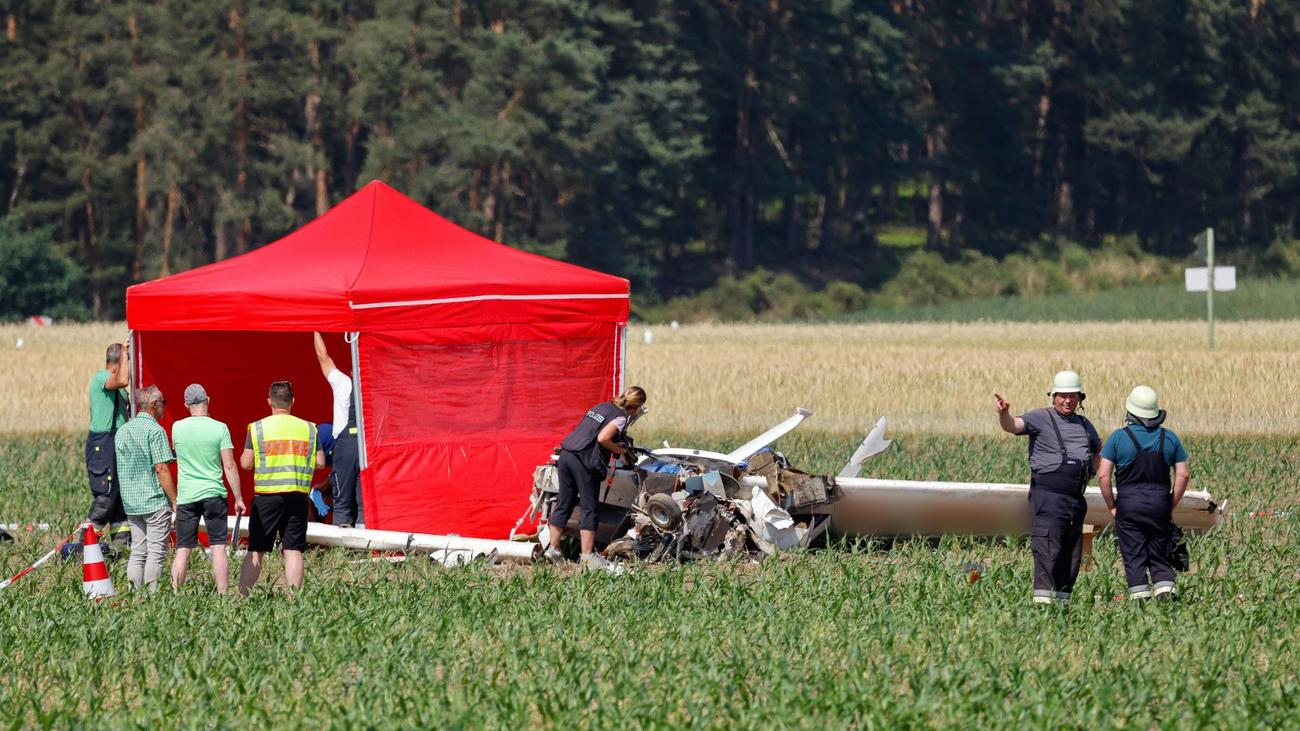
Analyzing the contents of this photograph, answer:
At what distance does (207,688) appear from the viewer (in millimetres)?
9570

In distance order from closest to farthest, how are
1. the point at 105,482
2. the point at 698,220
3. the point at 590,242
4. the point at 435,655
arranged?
the point at 435,655
the point at 105,482
the point at 590,242
the point at 698,220

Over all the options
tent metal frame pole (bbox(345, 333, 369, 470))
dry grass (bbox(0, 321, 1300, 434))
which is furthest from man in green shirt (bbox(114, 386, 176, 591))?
dry grass (bbox(0, 321, 1300, 434))

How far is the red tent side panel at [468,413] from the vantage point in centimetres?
1558

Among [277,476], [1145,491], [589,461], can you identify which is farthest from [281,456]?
[1145,491]

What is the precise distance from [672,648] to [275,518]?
3.42 m

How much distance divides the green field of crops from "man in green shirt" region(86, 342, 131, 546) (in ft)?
2.80

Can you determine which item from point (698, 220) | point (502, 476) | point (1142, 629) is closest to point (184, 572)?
point (502, 476)

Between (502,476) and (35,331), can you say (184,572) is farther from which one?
(35,331)

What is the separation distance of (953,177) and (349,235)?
205ft

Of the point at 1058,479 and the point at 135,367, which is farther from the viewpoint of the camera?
the point at 135,367

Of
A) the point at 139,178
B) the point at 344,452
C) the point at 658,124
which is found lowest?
the point at 344,452

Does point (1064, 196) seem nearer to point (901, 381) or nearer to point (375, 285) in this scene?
point (901, 381)

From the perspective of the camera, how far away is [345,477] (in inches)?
617

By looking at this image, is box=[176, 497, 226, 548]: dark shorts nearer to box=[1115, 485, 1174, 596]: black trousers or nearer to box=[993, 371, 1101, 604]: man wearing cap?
box=[993, 371, 1101, 604]: man wearing cap
